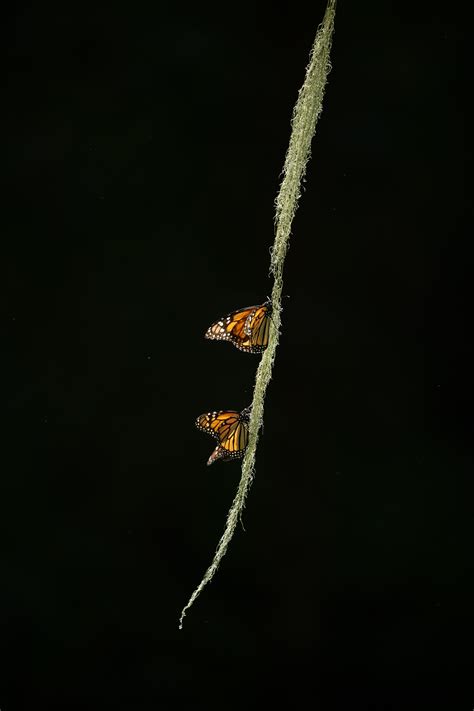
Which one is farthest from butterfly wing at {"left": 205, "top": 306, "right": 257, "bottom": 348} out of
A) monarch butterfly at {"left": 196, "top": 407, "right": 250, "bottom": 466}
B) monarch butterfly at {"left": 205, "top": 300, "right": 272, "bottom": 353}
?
monarch butterfly at {"left": 196, "top": 407, "right": 250, "bottom": 466}

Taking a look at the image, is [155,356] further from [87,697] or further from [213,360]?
[87,697]

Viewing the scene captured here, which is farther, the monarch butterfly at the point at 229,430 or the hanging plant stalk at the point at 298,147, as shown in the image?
the monarch butterfly at the point at 229,430

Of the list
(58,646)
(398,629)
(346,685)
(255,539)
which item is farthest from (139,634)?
(398,629)

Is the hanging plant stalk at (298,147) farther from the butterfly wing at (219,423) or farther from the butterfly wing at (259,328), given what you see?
the butterfly wing at (219,423)

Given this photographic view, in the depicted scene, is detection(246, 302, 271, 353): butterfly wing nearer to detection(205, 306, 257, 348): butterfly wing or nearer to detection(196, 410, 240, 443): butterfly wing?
detection(205, 306, 257, 348): butterfly wing

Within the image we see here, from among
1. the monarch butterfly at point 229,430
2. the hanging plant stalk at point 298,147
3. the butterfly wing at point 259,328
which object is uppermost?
the hanging plant stalk at point 298,147

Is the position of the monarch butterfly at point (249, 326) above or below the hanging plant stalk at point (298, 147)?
below

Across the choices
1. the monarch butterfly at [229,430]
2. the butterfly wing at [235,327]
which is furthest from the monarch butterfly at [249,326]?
the monarch butterfly at [229,430]
